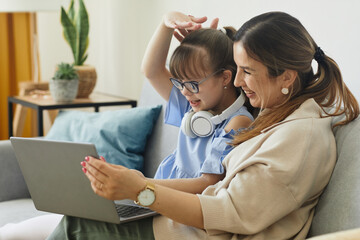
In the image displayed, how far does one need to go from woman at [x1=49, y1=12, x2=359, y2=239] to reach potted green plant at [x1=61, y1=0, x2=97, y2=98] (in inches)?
65.1

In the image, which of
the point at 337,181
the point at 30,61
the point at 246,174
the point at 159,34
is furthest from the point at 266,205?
the point at 30,61

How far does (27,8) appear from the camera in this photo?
3045 mm

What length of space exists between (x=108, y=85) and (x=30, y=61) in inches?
24.3

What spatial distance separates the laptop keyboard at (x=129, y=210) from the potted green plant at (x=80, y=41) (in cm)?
162

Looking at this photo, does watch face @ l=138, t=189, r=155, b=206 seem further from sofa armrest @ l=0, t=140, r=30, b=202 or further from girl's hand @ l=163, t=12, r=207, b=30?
sofa armrest @ l=0, t=140, r=30, b=202

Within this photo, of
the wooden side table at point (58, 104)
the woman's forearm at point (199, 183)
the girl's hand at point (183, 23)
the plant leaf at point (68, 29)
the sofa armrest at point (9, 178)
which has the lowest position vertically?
the sofa armrest at point (9, 178)

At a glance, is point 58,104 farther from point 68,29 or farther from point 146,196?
point 146,196

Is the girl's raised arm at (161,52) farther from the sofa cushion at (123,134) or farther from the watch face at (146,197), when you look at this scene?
the watch face at (146,197)

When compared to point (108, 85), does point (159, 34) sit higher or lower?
higher

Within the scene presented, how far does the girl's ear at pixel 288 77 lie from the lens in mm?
1306

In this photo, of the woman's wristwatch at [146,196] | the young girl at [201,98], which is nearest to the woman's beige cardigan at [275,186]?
the woman's wristwatch at [146,196]

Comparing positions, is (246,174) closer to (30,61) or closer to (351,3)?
(351,3)

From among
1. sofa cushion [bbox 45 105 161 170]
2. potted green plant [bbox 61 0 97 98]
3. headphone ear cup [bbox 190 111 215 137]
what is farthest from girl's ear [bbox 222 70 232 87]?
potted green plant [bbox 61 0 97 98]

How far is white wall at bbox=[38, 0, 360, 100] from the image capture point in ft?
5.53
